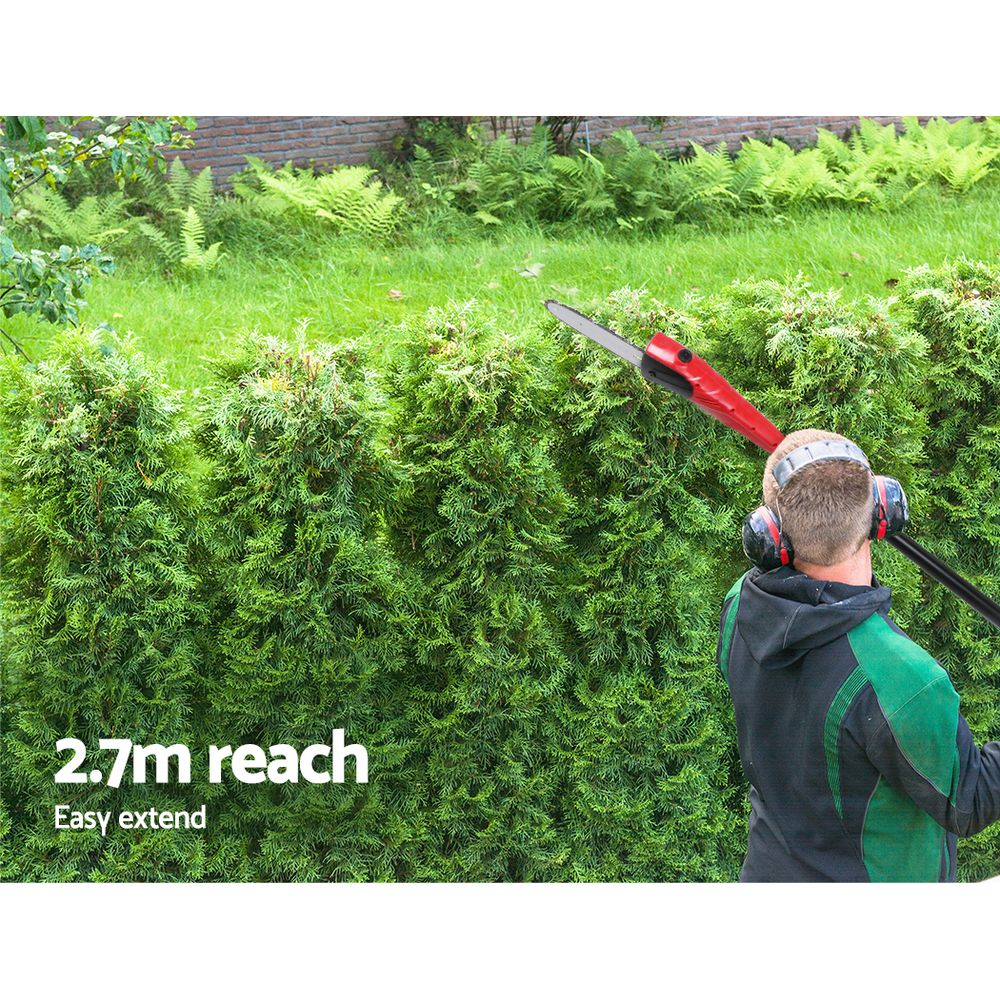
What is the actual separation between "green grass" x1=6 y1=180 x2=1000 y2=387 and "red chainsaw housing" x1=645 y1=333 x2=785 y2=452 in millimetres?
1349

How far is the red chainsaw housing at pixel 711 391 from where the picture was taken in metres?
3.44

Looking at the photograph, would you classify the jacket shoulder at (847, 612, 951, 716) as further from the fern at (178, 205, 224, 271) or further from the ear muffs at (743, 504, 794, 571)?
the fern at (178, 205, 224, 271)

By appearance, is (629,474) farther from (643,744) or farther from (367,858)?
(367,858)

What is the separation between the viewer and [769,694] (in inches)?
112

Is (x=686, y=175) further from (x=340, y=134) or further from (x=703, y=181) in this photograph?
(x=340, y=134)

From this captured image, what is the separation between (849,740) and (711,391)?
1.20m

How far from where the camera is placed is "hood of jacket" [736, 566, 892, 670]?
8.79ft

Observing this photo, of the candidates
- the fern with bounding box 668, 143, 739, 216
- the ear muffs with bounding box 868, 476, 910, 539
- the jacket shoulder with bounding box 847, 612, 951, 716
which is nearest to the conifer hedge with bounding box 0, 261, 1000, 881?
the ear muffs with bounding box 868, 476, 910, 539

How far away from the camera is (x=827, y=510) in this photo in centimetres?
280

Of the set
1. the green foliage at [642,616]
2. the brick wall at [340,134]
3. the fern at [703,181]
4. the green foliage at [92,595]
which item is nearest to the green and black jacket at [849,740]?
the green foliage at [642,616]

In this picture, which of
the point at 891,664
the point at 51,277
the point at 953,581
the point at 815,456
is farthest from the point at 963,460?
the point at 51,277

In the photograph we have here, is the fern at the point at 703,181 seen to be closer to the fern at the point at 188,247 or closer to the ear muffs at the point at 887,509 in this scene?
the fern at the point at 188,247

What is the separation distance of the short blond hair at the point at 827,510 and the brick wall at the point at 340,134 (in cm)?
235

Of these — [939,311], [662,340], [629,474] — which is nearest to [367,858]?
[629,474]
